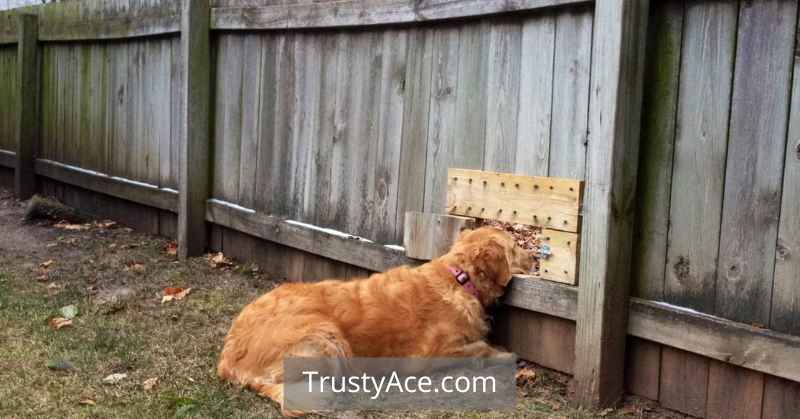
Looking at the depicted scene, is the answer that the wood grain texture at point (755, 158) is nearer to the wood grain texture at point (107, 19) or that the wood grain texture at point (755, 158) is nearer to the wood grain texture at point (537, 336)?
the wood grain texture at point (537, 336)

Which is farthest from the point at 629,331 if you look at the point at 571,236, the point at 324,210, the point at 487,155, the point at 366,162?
the point at 324,210

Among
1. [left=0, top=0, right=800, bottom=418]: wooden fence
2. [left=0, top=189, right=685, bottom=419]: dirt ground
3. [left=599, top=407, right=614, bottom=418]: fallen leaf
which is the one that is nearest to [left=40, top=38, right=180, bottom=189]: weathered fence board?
[left=0, top=0, right=800, bottom=418]: wooden fence

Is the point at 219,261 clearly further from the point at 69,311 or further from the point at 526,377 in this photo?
the point at 526,377

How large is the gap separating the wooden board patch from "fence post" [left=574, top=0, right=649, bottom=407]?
0.22 metres

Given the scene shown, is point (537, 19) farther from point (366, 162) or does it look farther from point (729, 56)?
point (366, 162)

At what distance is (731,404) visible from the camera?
377cm

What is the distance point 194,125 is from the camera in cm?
743

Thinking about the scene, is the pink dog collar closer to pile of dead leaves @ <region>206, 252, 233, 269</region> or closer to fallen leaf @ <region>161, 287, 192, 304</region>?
fallen leaf @ <region>161, 287, 192, 304</region>

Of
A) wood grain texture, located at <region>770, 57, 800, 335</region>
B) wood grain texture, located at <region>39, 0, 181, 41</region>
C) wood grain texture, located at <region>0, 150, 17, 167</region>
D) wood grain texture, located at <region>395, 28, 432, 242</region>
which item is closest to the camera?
wood grain texture, located at <region>770, 57, 800, 335</region>

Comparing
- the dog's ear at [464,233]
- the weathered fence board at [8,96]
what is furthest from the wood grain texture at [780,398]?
the weathered fence board at [8,96]

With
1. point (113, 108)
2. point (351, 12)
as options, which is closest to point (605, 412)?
point (351, 12)

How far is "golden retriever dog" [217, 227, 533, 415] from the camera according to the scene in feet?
13.9

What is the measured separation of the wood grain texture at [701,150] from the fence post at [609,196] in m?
0.21

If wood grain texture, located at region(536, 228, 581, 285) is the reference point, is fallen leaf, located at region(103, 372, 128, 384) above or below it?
below
